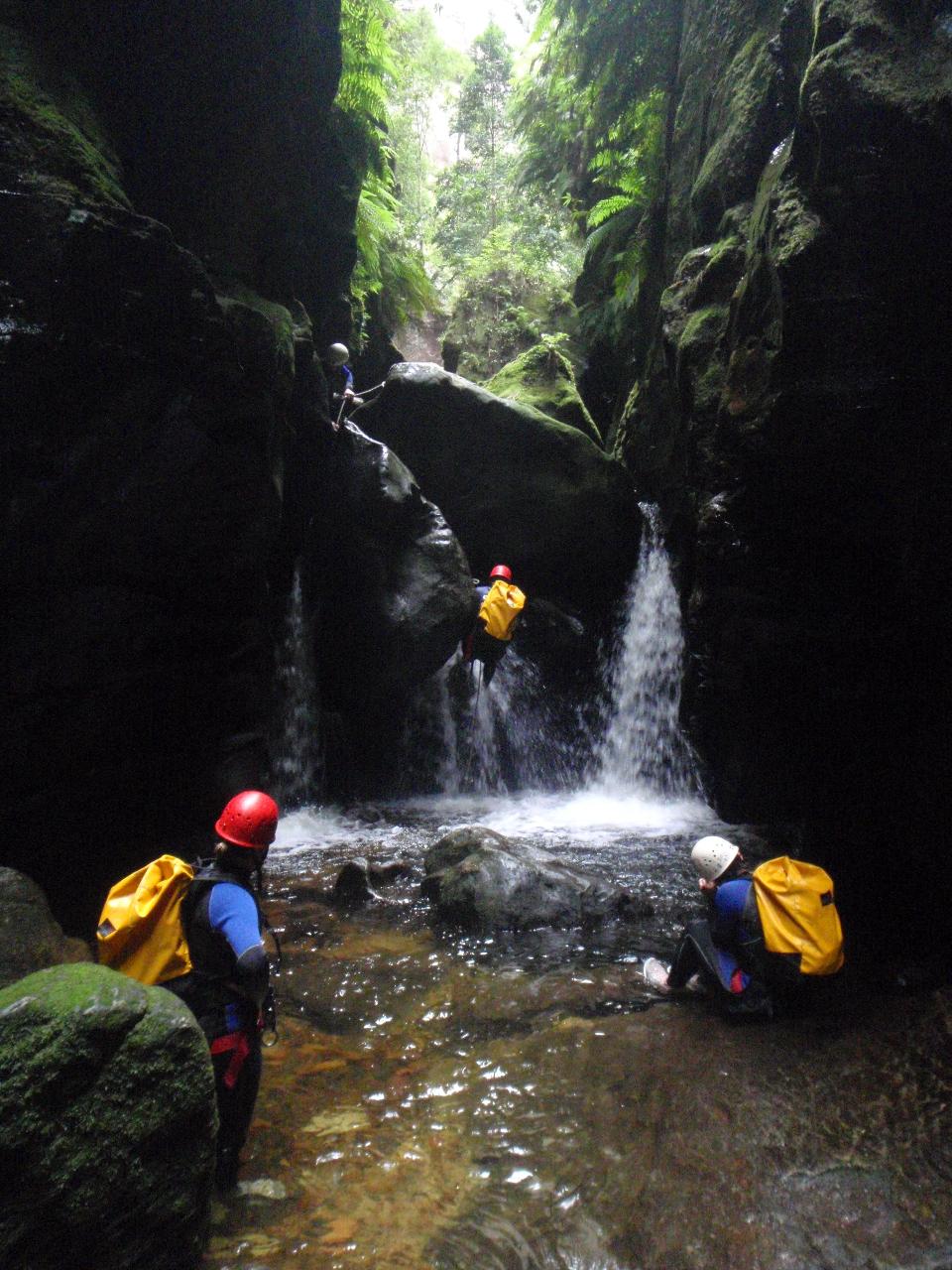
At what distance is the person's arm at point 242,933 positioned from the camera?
9.63 feet

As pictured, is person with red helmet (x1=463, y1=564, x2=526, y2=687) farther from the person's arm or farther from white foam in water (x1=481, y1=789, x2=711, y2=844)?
the person's arm

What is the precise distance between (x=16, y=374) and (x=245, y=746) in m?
4.37

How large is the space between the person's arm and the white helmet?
272 cm

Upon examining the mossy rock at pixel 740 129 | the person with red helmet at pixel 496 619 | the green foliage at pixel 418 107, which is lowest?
the person with red helmet at pixel 496 619

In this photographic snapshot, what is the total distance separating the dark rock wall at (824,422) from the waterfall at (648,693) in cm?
172

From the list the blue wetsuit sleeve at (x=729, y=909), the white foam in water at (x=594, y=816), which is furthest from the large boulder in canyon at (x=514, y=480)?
the blue wetsuit sleeve at (x=729, y=909)

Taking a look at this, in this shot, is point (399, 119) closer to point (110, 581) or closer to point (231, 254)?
point (231, 254)

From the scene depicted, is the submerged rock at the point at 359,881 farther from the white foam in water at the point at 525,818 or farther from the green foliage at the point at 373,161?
the green foliage at the point at 373,161

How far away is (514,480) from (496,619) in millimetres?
3740

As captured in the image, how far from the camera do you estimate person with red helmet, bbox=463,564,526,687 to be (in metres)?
10.1

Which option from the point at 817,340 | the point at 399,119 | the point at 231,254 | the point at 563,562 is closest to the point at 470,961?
the point at 817,340

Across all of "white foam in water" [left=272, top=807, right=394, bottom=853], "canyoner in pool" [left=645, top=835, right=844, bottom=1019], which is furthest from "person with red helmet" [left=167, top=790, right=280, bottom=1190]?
"white foam in water" [left=272, top=807, right=394, bottom=853]

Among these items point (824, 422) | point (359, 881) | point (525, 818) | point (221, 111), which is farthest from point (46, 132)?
point (525, 818)

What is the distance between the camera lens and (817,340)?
6.22 m
